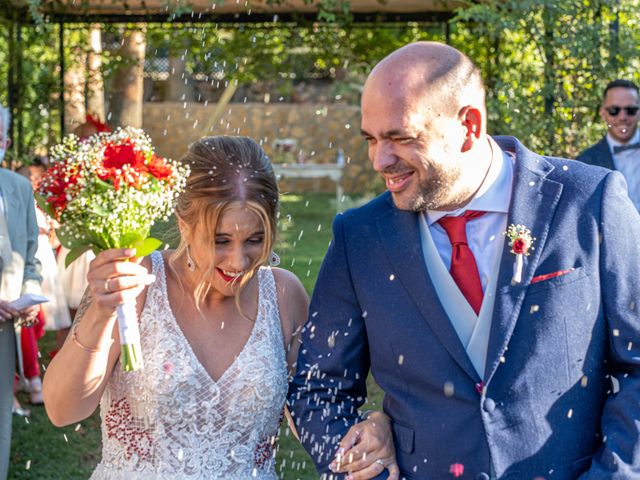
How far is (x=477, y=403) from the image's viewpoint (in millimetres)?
3014

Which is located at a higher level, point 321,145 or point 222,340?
point 222,340

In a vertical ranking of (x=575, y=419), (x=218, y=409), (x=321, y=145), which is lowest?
(x=321, y=145)

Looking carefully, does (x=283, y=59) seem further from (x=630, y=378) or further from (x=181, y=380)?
(x=630, y=378)

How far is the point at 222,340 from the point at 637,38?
6350 mm

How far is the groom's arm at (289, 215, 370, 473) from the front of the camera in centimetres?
325

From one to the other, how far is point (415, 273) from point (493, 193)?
13.4 inches

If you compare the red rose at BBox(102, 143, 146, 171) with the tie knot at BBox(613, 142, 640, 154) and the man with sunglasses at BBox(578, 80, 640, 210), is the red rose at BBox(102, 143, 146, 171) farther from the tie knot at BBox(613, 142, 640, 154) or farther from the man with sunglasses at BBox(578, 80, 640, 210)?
the tie knot at BBox(613, 142, 640, 154)

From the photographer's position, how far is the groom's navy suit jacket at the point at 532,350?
2.98 metres

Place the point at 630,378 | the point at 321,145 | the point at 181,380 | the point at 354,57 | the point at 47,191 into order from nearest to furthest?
the point at 630,378
the point at 47,191
the point at 181,380
the point at 354,57
the point at 321,145

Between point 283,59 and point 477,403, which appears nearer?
point 477,403

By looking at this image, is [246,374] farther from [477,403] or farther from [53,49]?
[53,49]

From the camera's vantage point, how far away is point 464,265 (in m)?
3.12

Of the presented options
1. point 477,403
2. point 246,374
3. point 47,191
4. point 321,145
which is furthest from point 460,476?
point 321,145

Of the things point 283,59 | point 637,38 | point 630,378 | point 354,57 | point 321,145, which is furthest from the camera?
point 321,145
